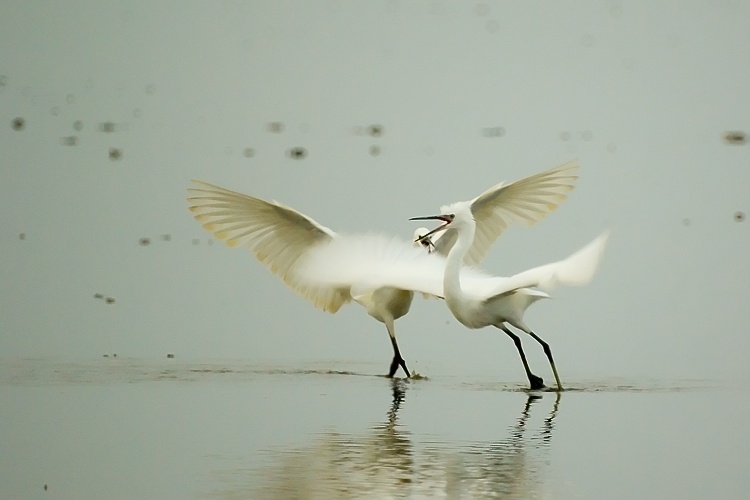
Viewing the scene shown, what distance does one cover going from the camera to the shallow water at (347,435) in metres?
4.69

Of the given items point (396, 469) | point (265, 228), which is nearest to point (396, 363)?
point (265, 228)

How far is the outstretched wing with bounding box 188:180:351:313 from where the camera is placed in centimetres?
836

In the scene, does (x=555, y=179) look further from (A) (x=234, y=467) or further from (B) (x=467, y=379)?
(A) (x=234, y=467)

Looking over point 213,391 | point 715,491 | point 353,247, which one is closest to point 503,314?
point 353,247

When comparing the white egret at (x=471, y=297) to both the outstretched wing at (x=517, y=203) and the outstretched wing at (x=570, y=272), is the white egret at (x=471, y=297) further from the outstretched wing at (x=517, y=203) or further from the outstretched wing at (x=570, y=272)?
the outstretched wing at (x=517, y=203)

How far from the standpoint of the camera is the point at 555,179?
8.79 metres

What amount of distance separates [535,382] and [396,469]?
259cm

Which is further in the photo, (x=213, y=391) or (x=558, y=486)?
(x=213, y=391)

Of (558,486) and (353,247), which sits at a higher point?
(353,247)

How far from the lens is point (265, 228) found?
8.59 m

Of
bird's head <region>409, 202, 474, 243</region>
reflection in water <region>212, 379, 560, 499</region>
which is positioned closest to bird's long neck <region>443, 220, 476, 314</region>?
bird's head <region>409, 202, 474, 243</region>

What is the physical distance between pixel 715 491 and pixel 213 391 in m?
3.19

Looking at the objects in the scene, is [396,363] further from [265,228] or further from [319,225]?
[265,228]

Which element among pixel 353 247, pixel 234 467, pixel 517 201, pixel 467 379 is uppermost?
pixel 517 201
